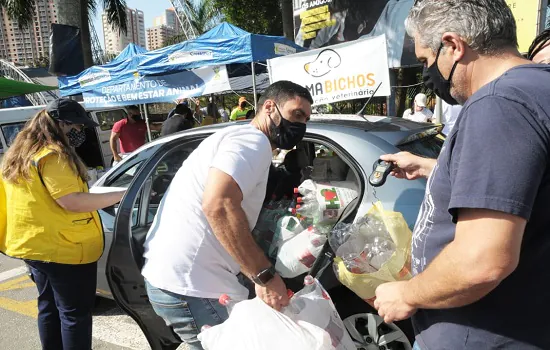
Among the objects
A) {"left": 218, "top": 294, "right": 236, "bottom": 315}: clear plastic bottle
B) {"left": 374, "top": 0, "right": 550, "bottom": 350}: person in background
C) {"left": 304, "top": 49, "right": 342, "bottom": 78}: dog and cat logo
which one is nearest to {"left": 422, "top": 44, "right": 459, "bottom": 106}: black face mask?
{"left": 374, "top": 0, "right": 550, "bottom": 350}: person in background

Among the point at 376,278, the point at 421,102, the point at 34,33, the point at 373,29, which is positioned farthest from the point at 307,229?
the point at 34,33

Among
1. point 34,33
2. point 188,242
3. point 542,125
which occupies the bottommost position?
point 188,242

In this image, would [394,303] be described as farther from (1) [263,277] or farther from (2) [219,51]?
(2) [219,51]

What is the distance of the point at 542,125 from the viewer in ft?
2.94

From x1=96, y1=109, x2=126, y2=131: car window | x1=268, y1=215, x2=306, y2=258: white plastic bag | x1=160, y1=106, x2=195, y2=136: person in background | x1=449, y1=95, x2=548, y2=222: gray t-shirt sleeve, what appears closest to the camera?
x1=449, y1=95, x2=548, y2=222: gray t-shirt sleeve

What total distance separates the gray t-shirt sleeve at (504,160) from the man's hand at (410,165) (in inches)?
34.6

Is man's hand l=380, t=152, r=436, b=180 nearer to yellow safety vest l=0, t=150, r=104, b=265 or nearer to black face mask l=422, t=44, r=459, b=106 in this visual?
black face mask l=422, t=44, r=459, b=106

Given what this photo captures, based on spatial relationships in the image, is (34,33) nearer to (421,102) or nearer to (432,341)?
(421,102)

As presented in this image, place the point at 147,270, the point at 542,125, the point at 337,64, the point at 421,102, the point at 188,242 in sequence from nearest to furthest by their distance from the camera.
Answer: the point at 542,125, the point at 188,242, the point at 147,270, the point at 337,64, the point at 421,102

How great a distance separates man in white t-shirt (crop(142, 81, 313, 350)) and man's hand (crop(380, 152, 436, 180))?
0.60 metres

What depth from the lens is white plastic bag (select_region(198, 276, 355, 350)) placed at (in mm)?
1500

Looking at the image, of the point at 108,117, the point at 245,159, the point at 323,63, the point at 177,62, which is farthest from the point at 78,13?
the point at 245,159

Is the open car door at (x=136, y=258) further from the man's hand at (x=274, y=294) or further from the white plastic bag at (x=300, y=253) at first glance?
the man's hand at (x=274, y=294)

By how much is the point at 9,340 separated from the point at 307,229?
2.72m
